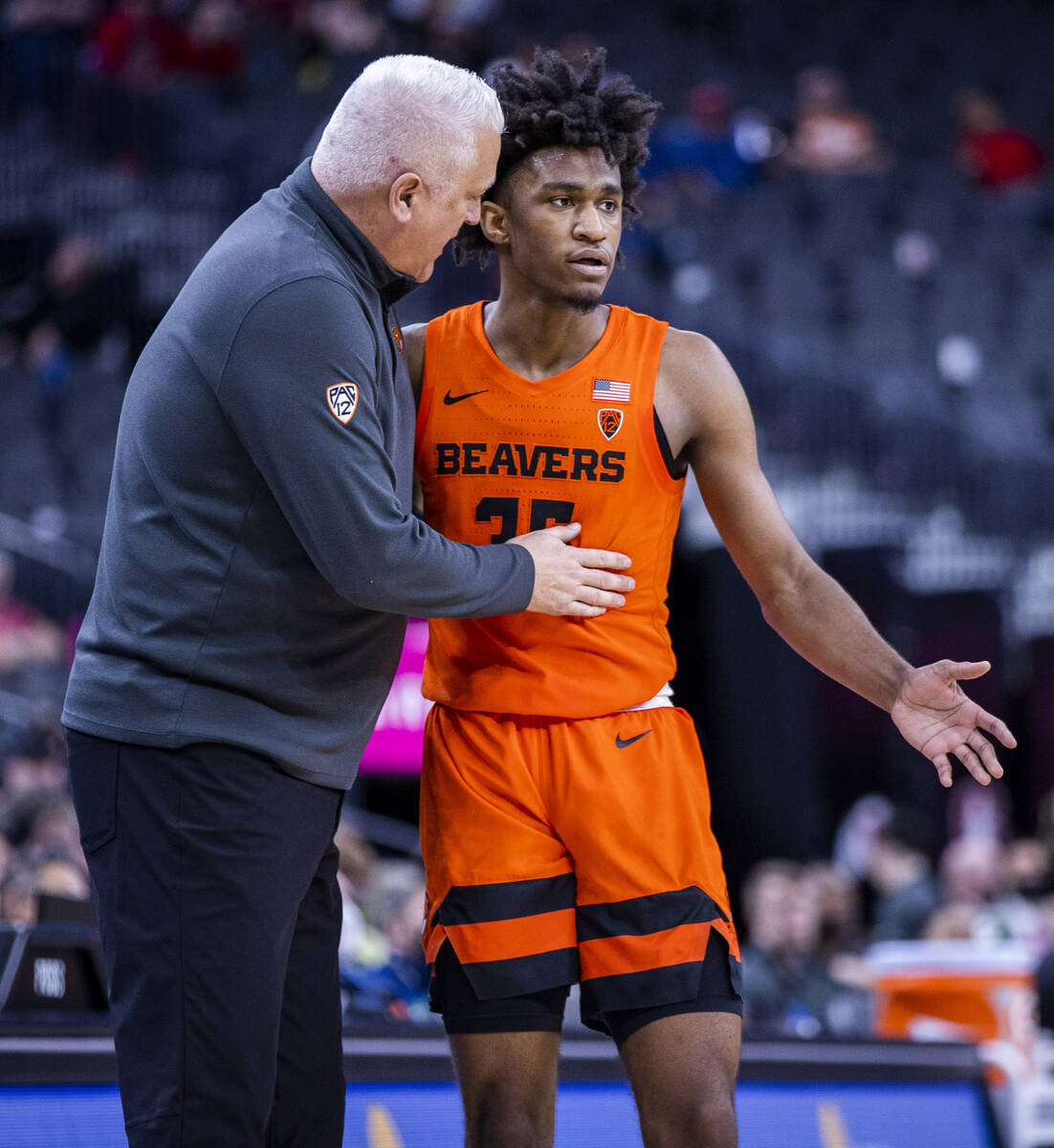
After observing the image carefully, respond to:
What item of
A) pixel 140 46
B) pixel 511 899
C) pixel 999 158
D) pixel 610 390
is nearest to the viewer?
pixel 511 899

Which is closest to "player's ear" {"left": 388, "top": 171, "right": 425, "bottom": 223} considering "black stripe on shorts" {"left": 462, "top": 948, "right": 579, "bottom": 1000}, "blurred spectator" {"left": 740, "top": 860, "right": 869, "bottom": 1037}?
"black stripe on shorts" {"left": 462, "top": 948, "right": 579, "bottom": 1000}

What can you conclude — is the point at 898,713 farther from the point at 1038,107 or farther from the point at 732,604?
the point at 1038,107

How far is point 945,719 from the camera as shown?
2.39m

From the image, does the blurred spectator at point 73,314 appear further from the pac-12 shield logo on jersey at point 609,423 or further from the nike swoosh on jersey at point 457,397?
the pac-12 shield logo on jersey at point 609,423

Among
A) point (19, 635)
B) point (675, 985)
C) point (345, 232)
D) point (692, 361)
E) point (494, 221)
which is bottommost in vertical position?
point (675, 985)

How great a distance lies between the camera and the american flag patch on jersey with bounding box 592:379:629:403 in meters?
2.51

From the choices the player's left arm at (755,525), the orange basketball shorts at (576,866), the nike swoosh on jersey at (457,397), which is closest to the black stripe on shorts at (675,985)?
the orange basketball shorts at (576,866)

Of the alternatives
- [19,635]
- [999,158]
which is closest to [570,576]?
[19,635]

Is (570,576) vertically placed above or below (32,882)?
above

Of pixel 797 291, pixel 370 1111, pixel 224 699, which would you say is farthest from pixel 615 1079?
pixel 797 291

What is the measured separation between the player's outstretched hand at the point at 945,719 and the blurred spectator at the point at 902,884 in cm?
513

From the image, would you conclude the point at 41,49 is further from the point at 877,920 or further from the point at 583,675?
the point at 583,675

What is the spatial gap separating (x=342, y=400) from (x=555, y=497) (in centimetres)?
53

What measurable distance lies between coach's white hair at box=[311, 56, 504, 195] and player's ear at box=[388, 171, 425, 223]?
0.04ft
